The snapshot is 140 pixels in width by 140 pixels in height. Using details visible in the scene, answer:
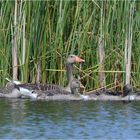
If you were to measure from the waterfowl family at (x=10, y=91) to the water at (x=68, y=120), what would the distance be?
11.2 inches

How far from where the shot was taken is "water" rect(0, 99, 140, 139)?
11641 millimetres

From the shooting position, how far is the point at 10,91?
1595cm

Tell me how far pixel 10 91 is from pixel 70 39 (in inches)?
63.0

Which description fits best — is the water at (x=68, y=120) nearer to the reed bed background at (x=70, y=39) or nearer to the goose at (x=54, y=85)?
the goose at (x=54, y=85)

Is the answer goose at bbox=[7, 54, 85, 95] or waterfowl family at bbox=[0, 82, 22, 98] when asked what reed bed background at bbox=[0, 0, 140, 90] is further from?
waterfowl family at bbox=[0, 82, 22, 98]

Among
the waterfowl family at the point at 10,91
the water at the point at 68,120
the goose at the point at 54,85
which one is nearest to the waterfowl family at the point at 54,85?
the goose at the point at 54,85

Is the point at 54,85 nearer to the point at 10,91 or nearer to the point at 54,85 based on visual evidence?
the point at 54,85

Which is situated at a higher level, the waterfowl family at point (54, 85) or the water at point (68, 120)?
the waterfowl family at point (54, 85)

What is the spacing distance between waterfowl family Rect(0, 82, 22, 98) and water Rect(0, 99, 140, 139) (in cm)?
28

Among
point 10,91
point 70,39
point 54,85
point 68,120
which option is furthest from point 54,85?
point 68,120

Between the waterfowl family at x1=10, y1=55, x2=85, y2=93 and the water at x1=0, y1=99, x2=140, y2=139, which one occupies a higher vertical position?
the waterfowl family at x1=10, y1=55, x2=85, y2=93

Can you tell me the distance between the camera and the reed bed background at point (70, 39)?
1605 centimetres

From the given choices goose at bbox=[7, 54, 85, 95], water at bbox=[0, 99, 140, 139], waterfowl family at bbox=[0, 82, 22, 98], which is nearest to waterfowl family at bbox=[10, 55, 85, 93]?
goose at bbox=[7, 54, 85, 95]

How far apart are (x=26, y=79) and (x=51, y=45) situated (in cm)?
87
